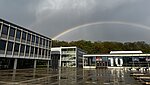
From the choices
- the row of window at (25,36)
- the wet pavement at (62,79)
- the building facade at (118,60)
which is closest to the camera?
the wet pavement at (62,79)

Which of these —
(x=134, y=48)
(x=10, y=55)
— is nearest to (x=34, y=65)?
(x=10, y=55)

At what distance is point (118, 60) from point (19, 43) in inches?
1616

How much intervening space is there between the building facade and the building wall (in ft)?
66.9

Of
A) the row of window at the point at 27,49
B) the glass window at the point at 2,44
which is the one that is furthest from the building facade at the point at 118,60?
the glass window at the point at 2,44

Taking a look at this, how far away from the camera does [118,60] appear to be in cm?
7069

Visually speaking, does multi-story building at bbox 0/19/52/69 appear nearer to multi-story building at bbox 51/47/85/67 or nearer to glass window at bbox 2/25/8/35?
glass window at bbox 2/25/8/35

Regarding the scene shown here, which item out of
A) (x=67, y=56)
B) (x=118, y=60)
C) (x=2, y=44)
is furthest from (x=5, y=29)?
(x=67, y=56)

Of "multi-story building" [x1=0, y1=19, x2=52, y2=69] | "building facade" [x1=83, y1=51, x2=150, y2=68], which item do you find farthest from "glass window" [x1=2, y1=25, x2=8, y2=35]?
"building facade" [x1=83, y1=51, x2=150, y2=68]

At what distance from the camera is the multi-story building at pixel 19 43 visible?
43.2m

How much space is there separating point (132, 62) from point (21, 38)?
146 feet

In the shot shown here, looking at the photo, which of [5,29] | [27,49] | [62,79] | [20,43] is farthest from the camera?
[27,49]

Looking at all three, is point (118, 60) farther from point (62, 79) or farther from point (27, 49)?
point (62, 79)

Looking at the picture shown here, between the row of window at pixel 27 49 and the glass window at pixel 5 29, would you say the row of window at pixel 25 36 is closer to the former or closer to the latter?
the glass window at pixel 5 29

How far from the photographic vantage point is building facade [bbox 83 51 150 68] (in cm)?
6781
